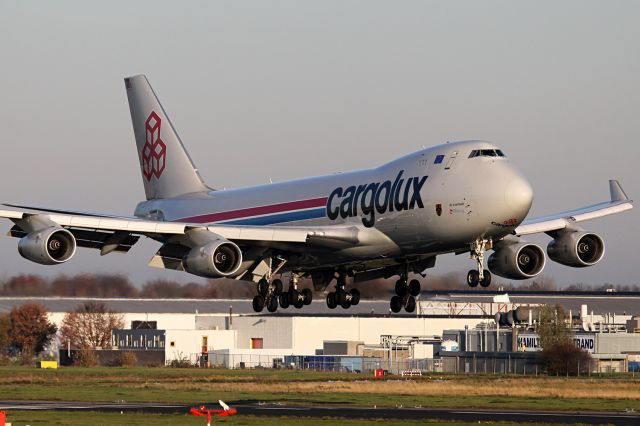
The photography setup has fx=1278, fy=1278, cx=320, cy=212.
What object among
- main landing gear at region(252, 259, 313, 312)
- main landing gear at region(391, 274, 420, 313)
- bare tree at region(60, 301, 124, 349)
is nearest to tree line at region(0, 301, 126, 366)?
bare tree at region(60, 301, 124, 349)

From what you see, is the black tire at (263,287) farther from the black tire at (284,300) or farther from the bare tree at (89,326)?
the bare tree at (89,326)

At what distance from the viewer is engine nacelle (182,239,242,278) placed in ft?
213

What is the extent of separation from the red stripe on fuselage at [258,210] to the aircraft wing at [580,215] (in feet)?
35.5

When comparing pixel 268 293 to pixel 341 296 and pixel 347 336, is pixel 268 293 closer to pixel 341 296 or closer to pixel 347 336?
pixel 341 296

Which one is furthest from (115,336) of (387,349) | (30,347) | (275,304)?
(275,304)

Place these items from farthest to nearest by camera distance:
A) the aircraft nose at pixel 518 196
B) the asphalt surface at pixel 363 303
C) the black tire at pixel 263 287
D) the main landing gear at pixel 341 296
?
the asphalt surface at pixel 363 303 < the main landing gear at pixel 341 296 < the black tire at pixel 263 287 < the aircraft nose at pixel 518 196

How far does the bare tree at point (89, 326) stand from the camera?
153250 millimetres

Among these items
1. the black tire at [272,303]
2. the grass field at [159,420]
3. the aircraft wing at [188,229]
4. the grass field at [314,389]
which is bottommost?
the grass field at [159,420]

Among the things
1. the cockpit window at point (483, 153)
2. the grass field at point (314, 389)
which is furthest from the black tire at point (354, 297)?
the cockpit window at point (483, 153)

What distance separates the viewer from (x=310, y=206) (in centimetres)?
6856

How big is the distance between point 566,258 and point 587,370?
69580mm

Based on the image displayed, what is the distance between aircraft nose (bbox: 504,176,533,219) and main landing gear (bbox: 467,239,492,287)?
303 cm

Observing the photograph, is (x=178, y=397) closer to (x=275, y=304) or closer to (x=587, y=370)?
(x=275, y=304)

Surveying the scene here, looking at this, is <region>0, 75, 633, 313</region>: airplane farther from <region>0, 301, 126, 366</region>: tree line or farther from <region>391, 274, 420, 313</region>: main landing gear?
<region>0, 301, 126, 366</region>: tree line
